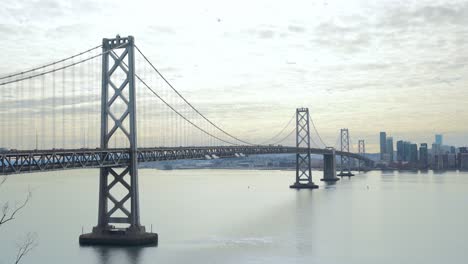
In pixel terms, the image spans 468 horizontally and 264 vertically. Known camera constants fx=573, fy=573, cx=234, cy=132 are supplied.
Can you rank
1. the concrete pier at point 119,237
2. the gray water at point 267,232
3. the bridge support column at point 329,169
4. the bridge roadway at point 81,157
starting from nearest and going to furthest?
the bridge roadway at point 81,157, the gray water at point 267,232, the concrete pier at point 119,237, the bridge support column at point 329,169

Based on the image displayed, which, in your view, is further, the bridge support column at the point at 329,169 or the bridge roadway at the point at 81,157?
the bridge support column at the point at 329,169

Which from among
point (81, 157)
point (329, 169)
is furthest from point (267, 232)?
point (329, 169)

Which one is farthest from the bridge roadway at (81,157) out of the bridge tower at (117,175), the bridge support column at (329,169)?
the bridge support column at (329,169)

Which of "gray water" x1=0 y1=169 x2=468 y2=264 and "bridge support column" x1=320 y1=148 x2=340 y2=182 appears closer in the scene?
"gray water" x1=0 y1=169 x2=468 y2=264

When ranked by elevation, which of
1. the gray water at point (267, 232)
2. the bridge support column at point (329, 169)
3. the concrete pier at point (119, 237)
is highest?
the bridge support column at point (329, 169)

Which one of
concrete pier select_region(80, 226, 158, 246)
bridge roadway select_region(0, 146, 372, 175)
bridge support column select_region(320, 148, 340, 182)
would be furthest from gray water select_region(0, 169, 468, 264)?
bridge support column select_region(320, 148, 340, 182)

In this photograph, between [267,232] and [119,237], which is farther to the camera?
[267,232]

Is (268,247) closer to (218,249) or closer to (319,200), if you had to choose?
(218,249)

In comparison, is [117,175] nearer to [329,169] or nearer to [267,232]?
[267,232]

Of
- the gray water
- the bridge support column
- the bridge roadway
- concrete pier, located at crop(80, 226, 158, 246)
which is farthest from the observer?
the bridge support column

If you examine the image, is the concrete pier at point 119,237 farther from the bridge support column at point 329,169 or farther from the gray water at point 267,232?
the bridge support column at point 329,169

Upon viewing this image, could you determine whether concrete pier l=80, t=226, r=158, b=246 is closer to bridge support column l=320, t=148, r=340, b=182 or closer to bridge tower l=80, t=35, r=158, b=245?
bridge tower l=80, t=35, r=158, b=245

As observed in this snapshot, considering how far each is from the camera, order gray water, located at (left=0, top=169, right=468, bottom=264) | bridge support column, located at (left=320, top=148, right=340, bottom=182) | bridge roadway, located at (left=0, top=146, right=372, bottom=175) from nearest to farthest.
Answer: bridge roadway, located at (left=0, top=146, right=372, bottom=175) < gray water, located at (left=0, top=169, right=468, bottom=264) < bridge support column, located at (left=320, top=148, right=340, bottom=182)

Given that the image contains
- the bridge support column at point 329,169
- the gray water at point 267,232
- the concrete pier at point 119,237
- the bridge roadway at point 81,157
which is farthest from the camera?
the bridge support column at point 329,169
